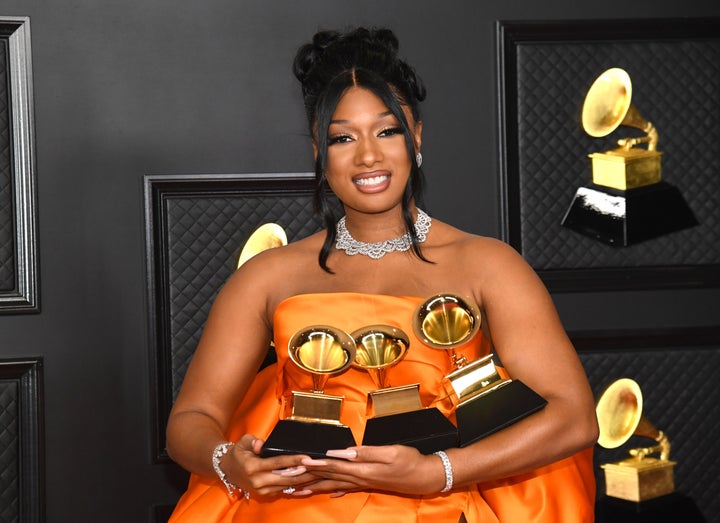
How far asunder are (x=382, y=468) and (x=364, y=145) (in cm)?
79

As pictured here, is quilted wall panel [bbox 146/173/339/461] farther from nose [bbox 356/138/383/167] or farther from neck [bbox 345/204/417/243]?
nose [bbox 356/138/383/167]

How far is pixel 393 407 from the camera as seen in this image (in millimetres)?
2170

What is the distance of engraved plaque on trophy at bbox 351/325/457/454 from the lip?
0.35m

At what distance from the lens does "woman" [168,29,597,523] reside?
6.87ft

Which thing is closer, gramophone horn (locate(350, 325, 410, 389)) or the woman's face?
gramophone horn (locate(350, 325, 410, 389))

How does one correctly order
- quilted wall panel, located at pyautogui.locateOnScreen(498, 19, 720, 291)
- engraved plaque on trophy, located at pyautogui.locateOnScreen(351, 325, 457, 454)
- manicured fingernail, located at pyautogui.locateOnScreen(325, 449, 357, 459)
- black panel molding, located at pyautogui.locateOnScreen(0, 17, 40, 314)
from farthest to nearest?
quilted wall panel, located at pyautogui.locateOnScreen(498, 19, 720, 291) → black panel molding, located at pyautogui.locateOnScreen(0, 17, 40, 314) → engraved plaque on trophy, located at pyautogui.locateOnScreen(351, 325, 457, 454) → manicured fingernail, located at pyautogui.locateOnScreen(325, 449, 357, 459)

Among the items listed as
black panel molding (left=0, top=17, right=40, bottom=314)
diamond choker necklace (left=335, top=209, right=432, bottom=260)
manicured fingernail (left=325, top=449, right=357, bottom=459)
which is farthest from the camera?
black panel molding (left=0, top=17, right=40, bottom=314)

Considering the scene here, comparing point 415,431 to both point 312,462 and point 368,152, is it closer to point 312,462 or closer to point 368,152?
point 312,462

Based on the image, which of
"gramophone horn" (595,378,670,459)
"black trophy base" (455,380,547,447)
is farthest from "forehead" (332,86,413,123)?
"gramophone horn" (595,378,670,459)

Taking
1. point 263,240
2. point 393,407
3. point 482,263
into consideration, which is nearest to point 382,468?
point 393,407

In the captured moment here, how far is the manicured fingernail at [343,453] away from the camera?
1960 mm

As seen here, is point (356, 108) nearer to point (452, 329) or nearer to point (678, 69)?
point (452, 329)

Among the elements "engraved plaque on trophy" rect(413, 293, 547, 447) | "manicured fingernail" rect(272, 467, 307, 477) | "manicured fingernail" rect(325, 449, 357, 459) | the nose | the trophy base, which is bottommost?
the trophy base

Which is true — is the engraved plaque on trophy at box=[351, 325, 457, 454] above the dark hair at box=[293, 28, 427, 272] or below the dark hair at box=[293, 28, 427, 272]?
below
